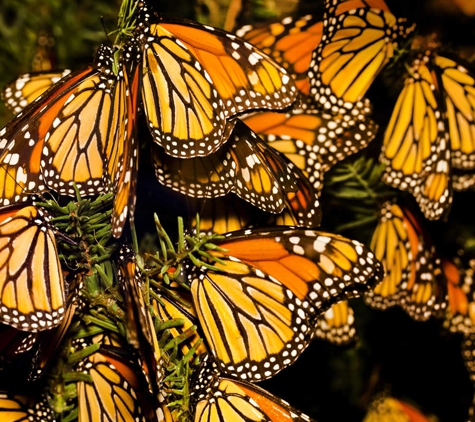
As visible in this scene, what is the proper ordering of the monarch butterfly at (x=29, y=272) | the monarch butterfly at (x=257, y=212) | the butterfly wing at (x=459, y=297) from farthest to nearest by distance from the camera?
the butterfly wing at (x=459, y=297)
the monarch butterfly at (x=257, y=212)
the monarch butterfly at (x=29, y=272)

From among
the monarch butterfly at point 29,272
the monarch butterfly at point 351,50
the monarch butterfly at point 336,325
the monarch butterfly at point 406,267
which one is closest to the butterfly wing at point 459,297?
the monarch butterfly at point 406,267

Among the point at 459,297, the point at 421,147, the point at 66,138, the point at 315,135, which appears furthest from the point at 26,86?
the point at 459,297

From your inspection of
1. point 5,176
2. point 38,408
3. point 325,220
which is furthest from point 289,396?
point 5,176

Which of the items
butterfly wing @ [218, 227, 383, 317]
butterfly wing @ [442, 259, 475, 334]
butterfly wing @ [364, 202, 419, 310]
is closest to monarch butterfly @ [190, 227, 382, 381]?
butterfly wing @ [218, 227, 383, 317]

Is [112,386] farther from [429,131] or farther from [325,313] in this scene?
[429,131]

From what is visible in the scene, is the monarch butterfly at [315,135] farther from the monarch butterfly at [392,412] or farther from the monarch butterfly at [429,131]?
the monarch butterfly at [392,412]

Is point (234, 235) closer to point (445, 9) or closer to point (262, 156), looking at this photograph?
point (262, 156)

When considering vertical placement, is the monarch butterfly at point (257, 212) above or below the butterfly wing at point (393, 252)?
above
